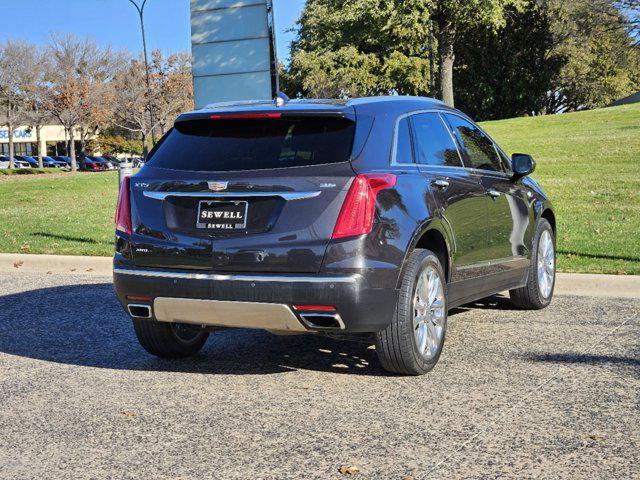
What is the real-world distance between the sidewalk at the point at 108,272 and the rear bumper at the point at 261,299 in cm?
445

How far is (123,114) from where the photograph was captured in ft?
254

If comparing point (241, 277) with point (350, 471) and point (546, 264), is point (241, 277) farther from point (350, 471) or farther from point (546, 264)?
point (546, 264)

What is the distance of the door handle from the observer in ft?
19.4

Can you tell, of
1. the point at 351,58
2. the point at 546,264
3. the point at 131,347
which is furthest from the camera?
the point at 351,58

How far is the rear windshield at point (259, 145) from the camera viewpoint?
209 inches

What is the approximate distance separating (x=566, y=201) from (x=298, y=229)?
545 inches

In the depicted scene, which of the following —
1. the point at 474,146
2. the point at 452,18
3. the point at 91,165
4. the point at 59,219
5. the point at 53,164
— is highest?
the point at 452,18

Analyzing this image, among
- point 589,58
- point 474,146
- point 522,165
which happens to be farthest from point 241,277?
point 589,58

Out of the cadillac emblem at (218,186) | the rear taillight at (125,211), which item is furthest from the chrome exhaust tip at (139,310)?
the cadillac emblem at (218,186)

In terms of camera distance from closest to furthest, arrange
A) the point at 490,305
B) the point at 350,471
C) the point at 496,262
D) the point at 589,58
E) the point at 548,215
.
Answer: the point at 350,471, the point at 496,262, the point at 548,215, the point at 490,305, the point at 589,58

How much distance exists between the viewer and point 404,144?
576 centimetres

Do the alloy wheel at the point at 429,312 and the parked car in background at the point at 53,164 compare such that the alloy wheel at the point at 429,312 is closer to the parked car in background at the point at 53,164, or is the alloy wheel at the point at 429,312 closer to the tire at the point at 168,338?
the tire at the point at 168,338

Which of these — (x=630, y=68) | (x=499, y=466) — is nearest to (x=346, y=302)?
(x=499, y=466)

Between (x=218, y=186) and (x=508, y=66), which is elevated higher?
(x=508, y=66)
